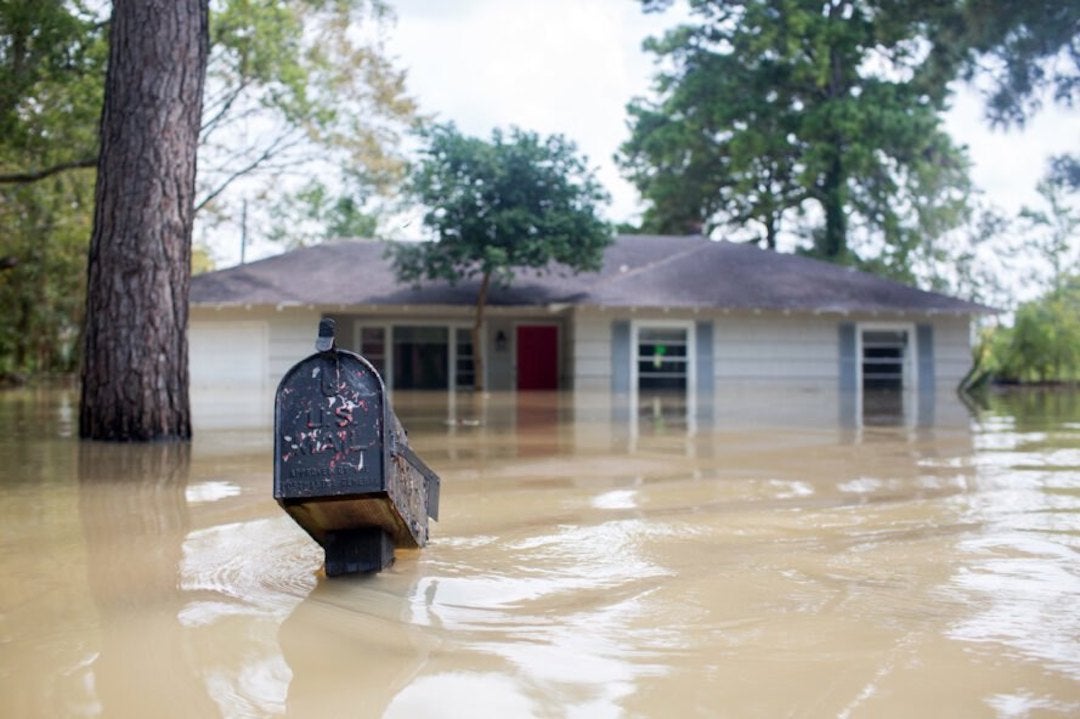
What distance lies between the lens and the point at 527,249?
19891 mm

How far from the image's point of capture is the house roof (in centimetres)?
2188

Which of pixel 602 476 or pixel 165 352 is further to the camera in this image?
pixel 165 352

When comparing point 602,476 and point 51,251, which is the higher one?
point 51,251

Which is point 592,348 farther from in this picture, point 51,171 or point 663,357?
point 51,171

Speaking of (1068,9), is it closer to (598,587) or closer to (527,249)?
(527,249)

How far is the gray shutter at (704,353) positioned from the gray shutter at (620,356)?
1604 mm

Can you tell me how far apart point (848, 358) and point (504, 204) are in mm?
9018

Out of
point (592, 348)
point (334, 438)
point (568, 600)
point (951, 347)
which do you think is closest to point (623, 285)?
point (592, 348)

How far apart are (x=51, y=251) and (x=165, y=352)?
22164 millimetres

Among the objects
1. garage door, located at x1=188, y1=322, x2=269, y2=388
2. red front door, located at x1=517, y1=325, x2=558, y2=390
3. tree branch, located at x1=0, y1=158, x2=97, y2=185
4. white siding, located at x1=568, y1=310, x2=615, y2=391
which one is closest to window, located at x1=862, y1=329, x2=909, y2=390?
white siding, located at x1=568, y1=310, x2=615, y2=391

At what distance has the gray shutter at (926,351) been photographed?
2355 centimetres

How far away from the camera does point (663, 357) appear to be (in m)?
22.7

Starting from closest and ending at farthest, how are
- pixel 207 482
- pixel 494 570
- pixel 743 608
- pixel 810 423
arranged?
pixel 743 608 < pixel 494 570 < pixel 207 482 < pixel 810 423

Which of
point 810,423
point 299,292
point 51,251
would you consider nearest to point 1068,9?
point 810,423
